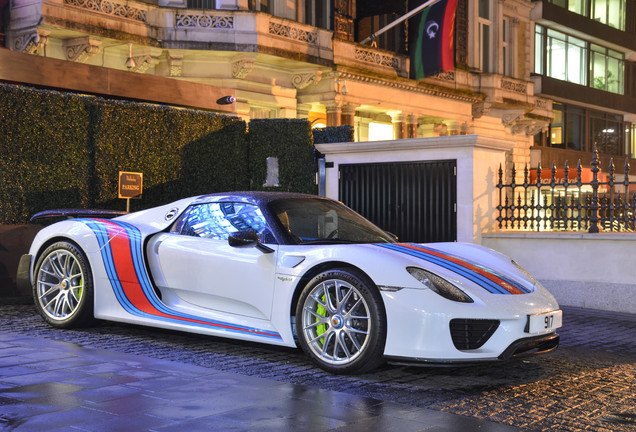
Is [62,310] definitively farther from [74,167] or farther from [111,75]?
[111,75]

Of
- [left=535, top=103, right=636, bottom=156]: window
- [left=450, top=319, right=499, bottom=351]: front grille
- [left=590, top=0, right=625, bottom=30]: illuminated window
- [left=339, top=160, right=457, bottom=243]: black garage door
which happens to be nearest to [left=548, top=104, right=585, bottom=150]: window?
[left=535, top=103, right=636, bottom=156]: window

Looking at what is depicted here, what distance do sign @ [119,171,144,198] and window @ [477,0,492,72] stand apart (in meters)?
24.5

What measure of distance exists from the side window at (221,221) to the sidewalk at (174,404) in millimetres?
1270

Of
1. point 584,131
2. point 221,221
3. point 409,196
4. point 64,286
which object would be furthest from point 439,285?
point 584,131

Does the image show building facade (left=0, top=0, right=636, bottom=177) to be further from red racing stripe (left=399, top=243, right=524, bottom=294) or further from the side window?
red racing stripe (left=399, top=243, right=524, bottom=294)

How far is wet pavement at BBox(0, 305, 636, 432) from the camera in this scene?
4496 millimetres

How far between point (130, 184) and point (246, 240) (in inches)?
236

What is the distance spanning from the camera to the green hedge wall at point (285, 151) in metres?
13.9

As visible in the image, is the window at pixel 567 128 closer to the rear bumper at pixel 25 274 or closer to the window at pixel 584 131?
the window at pixel 584 131

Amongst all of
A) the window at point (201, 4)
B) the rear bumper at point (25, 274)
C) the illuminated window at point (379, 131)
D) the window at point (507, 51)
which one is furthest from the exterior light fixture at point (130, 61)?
the window at point (507, 51)

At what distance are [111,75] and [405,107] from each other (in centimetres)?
1706

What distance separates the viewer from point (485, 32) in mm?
34375

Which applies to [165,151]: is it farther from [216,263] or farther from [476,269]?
[476,269]

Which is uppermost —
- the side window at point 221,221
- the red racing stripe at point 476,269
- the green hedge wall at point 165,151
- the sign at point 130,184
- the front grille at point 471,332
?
the green hedge wall at point 165,151
